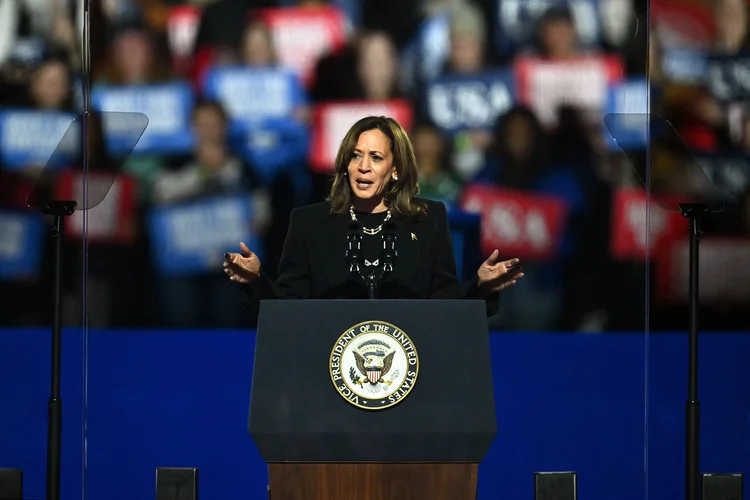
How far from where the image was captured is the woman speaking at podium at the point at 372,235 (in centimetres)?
295

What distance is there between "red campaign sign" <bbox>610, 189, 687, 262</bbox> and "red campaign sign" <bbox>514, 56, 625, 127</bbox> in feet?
1.12

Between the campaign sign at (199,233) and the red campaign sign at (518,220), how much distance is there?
2.94 ft

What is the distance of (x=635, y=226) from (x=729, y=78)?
2.34 feet

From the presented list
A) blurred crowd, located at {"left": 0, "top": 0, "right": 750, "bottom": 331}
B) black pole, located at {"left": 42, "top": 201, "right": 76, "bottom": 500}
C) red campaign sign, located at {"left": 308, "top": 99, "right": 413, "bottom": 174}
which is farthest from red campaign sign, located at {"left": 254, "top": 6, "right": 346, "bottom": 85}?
black pole, located at {"left": 42, "top": 201, "right": 76, "bottom": 500}

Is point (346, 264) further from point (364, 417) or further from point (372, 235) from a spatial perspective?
point (364, 417)

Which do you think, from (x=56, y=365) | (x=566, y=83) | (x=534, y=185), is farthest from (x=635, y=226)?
(x=56, y=365)

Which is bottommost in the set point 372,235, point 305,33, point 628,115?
point 372,235

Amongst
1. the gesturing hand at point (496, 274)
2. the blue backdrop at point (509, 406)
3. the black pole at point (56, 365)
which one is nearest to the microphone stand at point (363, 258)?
the gesturing hand at point (496, 274)

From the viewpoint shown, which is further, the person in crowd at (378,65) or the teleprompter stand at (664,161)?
the person in crowd at (378,65)

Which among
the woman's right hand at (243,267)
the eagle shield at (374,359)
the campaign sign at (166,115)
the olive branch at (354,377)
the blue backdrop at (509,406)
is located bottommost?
the blue backdrop at (509,406)

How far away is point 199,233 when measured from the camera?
410cm

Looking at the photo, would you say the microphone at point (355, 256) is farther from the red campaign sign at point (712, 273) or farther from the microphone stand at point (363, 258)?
the red campaign sign at point (712, 273)

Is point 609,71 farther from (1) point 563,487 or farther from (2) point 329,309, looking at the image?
(2) point 329,309

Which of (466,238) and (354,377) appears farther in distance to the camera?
(466,238)
